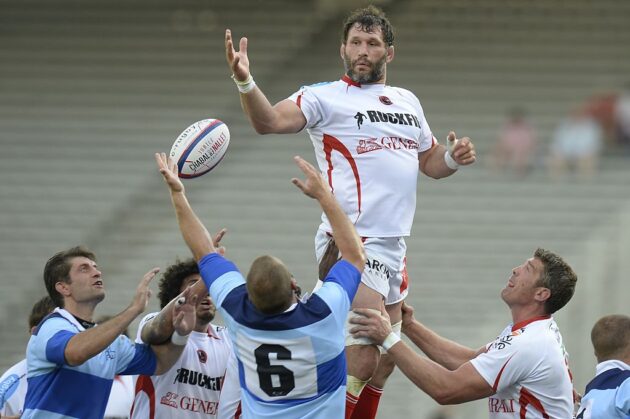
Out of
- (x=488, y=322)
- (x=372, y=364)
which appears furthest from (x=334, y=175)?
(x=488, y=322)

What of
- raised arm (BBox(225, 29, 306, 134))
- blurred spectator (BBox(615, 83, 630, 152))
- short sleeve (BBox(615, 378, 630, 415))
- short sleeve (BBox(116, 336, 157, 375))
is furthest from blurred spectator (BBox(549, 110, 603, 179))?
raised arm (BBox(225, 29, 306, 134))

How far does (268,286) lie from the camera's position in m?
5.74

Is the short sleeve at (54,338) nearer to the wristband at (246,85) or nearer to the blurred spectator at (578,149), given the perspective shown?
the wristband at (246,85)

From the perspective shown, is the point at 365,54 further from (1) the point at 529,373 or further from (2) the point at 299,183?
Result: (1) the point at 529,373

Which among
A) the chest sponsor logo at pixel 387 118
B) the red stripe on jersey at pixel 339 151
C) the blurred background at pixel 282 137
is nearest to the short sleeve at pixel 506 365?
the red stripe on jersey at pixel 339 151

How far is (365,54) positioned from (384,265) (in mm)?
1186

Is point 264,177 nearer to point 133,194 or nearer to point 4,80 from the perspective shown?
point 133,194

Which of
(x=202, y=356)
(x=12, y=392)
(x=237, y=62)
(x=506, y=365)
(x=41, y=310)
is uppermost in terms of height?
(x=237, y=62)

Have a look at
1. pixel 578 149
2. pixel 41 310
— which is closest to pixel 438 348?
pixel 41 310

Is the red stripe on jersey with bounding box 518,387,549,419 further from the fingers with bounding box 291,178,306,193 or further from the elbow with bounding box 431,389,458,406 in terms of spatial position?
the fingers with bounding box 291,178,306,193

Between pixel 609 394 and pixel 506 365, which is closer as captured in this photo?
pixel 506 365

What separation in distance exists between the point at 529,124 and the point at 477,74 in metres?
1.19

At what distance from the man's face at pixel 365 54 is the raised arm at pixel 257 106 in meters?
0.43

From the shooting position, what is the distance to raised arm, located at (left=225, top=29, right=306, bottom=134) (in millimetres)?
6219
